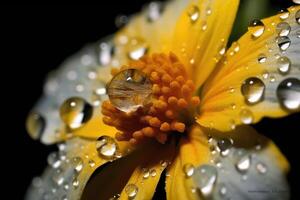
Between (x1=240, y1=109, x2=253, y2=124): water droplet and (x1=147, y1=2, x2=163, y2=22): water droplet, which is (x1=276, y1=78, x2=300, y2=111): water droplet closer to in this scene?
(x1=240, y1=109, x2=253, y2=124): water droplet

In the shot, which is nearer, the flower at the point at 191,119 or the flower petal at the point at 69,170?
the flower at the point at 191,119

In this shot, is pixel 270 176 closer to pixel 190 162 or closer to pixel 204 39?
pixel 190 162

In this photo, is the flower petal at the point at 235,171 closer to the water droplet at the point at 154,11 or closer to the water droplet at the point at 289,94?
the water droplet at the point at 289,94

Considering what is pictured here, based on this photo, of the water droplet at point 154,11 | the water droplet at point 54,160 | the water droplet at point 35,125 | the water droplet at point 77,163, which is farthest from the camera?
the water droplet at point 154,11

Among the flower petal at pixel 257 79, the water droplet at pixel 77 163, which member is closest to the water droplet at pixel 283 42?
the flower petal at pixel 257 79

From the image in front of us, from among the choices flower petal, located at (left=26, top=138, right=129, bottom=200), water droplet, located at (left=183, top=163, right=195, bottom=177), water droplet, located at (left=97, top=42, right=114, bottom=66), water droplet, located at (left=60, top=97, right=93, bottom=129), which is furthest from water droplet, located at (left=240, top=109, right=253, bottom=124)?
water droplet, located at (left=97, top=42, right=114, bottom=66)

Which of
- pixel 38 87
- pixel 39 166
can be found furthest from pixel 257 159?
pixel 38 87

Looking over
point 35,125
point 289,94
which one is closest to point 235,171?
point 289,94
